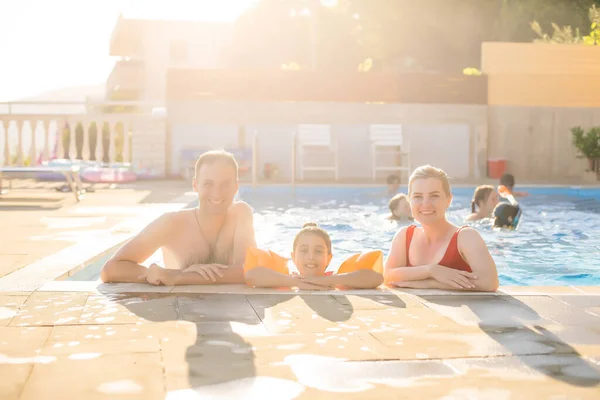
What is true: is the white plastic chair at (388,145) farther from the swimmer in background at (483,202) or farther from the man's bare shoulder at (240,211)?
the man's bare shoulder at (240,211)

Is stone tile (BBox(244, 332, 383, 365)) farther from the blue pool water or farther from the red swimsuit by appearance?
the blue pool water

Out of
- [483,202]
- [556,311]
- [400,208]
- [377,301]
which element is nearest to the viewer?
[556,311]

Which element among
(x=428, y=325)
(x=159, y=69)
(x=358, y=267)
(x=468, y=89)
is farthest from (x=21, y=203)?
(x=159, y=69)

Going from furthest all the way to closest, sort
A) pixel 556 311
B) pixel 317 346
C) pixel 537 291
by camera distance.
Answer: pixel 537 291 < pixel 556 311 < pixel 317 346

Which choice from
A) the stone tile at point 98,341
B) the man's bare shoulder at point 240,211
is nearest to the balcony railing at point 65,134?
the man's bare shoulder at point 240,211

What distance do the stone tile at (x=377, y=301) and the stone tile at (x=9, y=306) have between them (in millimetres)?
1454

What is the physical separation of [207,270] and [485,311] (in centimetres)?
141

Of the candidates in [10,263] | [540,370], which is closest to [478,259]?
[540,370]

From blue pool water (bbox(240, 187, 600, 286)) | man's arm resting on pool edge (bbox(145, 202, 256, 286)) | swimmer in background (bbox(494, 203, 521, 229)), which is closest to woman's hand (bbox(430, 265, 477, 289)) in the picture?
man's arm resting on pool edge (bbox(145, 202, 256, 286))

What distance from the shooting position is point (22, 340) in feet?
9.27

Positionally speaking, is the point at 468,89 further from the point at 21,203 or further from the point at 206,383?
the point at 206,383

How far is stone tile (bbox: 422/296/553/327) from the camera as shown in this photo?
323cm

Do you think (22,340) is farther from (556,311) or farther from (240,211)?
(556,311)

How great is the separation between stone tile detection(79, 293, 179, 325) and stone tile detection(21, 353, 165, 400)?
0.56 m
